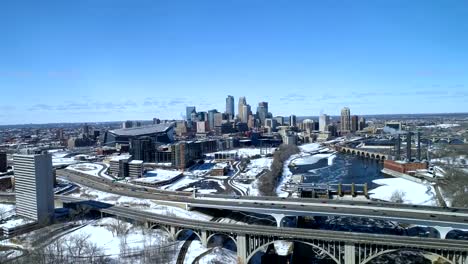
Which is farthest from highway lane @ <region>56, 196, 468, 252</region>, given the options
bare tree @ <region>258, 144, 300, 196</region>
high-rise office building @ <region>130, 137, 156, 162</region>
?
high-rise office building @ <region>130, 137, 156, 162</region>

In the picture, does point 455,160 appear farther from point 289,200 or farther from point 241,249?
point 241,249

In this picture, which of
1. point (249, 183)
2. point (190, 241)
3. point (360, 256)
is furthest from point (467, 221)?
point (249, 183)

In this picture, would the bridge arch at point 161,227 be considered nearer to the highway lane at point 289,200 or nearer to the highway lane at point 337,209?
the highway lane at point 337,209

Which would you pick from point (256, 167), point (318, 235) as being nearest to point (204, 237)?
point (318, 235)

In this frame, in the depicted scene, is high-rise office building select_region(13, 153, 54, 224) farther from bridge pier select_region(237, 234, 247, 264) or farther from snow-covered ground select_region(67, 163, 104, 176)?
snow-covered ground select_region(67, 163, 104, 176)

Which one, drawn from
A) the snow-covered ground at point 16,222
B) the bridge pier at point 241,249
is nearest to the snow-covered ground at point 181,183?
the snow-covered ground at point 16,222
